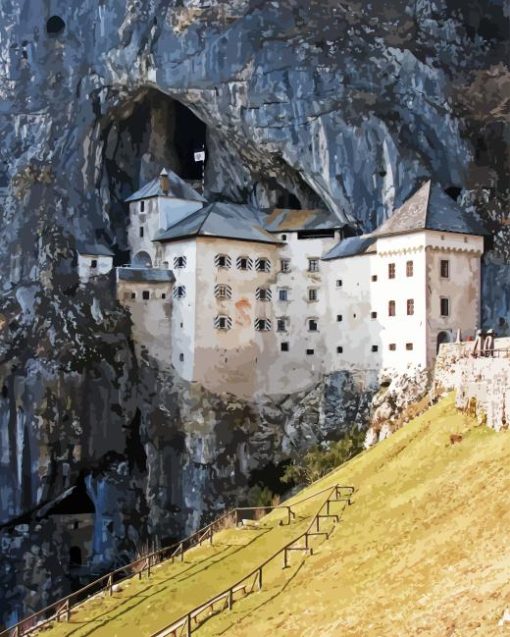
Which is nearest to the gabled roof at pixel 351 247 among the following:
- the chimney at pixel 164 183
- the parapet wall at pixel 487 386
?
the chimney at pixel 164 183

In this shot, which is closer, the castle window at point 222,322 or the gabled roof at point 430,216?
the gabled roof at point 430,216

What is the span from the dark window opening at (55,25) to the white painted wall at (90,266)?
1977cm

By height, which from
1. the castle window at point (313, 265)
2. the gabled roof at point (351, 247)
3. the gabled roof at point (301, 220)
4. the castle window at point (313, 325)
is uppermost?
the gabled roof at point (301, 220)

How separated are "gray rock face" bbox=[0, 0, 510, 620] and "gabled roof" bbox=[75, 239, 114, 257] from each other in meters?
0.73

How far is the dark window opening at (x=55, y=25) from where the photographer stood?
282ft

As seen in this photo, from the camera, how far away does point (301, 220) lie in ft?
259

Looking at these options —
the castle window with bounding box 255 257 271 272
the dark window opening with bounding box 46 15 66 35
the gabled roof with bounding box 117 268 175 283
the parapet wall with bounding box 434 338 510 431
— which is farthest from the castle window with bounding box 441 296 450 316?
the dark window opening with bounding box 46 15 66 35

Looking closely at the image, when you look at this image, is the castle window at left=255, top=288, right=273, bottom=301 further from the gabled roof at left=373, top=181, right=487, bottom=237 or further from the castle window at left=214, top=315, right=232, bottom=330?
the gabled roof at left=373, top=181, right=487, bottom=237

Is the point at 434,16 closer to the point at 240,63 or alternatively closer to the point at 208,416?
the point at 240,63

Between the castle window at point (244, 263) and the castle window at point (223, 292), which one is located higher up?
the castle window at point (244, 263)

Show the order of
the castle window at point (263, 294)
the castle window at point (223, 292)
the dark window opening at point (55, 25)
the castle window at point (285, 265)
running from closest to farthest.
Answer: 1. the castle window at point (223, 292)
2. the castle window at point (263, 294)
3. the castle window at point (285, 265)
4. the dark window opening at point (55, 25)

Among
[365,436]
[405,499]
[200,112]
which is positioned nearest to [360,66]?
[200,112]

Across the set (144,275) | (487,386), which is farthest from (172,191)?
(487,386)

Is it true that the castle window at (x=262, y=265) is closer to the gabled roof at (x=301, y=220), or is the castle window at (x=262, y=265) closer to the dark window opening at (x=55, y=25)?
the gabled roof at (x=301, y=220)
